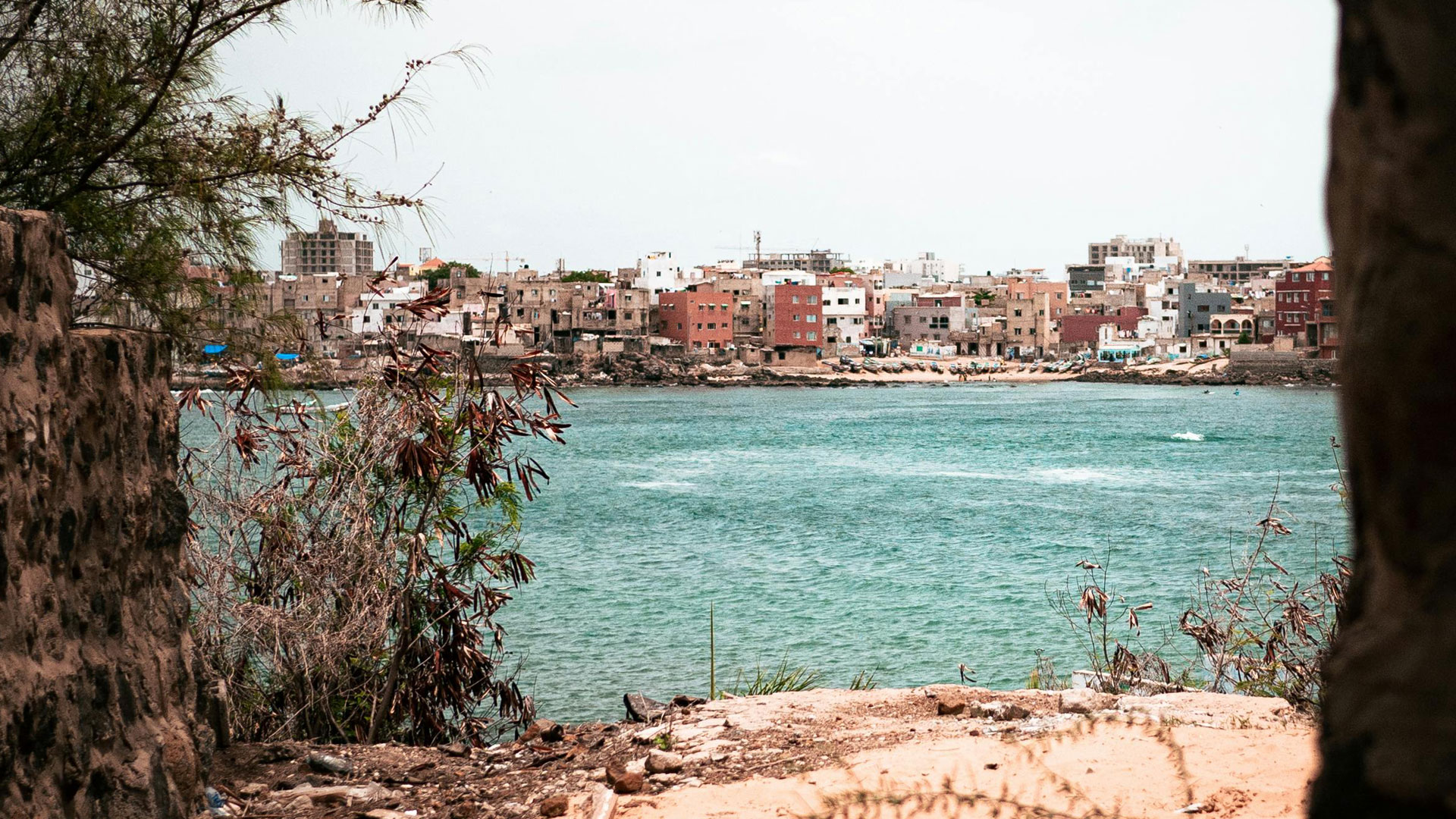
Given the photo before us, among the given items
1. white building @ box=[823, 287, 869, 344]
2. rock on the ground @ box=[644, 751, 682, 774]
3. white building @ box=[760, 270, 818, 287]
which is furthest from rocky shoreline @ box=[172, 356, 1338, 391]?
rock on the ground @ box=[644, 751, 682, 774]

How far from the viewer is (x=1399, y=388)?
3.83ft

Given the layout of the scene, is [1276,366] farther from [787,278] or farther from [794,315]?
[787,278]

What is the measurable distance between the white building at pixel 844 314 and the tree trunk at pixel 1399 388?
104307 mm

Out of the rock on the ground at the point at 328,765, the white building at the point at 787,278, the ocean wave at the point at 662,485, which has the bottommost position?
the ocean wave at the point at 662,485

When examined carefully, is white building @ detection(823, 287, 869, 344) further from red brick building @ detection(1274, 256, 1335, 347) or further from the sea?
the sea

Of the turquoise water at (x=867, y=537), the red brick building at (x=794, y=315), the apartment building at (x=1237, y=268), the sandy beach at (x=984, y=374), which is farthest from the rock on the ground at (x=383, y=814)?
the apartment building at (x=1237, y=268)

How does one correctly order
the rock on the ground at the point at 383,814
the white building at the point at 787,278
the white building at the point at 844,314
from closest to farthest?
the rock on the ground at the point at 383,814 → the white building at the point at 844,314 → the white building at the point at 787,278

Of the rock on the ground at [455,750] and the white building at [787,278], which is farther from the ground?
the white building at [787,278]

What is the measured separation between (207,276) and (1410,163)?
19.5ft

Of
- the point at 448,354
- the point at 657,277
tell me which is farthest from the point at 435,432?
the point at 657,277

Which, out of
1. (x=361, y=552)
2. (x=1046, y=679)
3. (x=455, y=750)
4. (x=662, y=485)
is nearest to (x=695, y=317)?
(x=662, y=485)

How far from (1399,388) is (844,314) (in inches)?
4213

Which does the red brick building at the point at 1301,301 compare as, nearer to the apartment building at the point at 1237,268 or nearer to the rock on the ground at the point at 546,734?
the apartment building at the point at 1237,268

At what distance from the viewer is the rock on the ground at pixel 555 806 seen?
5.57m
